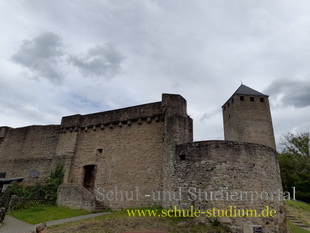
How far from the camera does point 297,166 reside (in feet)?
73.6

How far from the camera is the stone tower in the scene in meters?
21.5

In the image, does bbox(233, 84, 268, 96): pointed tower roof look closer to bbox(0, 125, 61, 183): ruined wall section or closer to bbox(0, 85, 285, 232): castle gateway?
bbox(0, 85, 285, 232): castle gateway

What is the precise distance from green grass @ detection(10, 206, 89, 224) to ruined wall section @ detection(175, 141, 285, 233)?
5300 mm

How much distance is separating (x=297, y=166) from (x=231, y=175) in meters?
19.1

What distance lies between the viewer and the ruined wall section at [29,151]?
1486 centimetres

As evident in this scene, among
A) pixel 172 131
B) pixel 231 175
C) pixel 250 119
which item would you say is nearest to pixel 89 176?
pixel 172 131

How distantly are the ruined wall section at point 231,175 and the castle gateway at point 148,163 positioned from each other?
1.3 inches

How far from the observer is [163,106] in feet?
38.3

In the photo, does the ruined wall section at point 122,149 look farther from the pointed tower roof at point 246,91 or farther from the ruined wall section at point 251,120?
the pointed tower roof at point 246,91

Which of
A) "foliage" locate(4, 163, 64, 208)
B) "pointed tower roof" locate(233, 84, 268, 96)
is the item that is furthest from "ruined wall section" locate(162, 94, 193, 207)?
"pointed tower roof" locate(233, 84, 268, 96)

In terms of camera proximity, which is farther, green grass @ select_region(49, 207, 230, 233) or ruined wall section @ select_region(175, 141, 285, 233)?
ruined wall section @ select_region(175, 141, 285, 233)

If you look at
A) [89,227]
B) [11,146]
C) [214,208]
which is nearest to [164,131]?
[214,208]

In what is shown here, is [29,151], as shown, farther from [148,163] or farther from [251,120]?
[251,120]

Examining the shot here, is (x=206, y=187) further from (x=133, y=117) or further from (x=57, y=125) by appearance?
(x=57, y=125)
